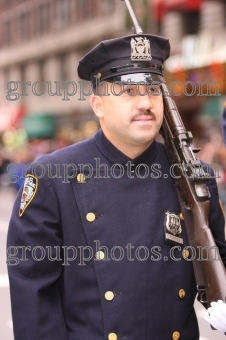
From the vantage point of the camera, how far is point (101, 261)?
2.54 metres

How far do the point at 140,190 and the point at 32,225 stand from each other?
18.2 inches

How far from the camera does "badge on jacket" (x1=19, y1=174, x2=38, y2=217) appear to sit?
2547 millimetres

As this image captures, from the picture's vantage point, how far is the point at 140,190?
8.75 feet

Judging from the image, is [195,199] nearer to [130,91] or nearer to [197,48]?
[130,91]

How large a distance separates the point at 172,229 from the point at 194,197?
0.16m

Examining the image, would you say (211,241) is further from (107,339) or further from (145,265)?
(107,339)

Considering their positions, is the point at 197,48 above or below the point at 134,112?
above

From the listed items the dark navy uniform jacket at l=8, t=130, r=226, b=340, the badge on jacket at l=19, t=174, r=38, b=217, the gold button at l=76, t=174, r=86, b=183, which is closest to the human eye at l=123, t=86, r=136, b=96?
the dark navy uniform jacket at l=8, t=130, r=226, b=340

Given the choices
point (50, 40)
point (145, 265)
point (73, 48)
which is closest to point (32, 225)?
point (145, 265)

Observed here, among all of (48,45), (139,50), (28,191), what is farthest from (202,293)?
(48,45)

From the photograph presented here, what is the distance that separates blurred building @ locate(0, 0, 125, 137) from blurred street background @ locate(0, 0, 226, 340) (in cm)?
5

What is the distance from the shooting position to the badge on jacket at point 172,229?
260 cm

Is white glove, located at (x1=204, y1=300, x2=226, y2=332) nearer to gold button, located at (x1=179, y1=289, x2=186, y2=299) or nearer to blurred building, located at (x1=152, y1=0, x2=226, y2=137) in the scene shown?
gold button, located at (x1=179, y1=289, x2=186, y2=299)

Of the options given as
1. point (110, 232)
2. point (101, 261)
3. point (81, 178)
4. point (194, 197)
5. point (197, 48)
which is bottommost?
point (101, 261)
